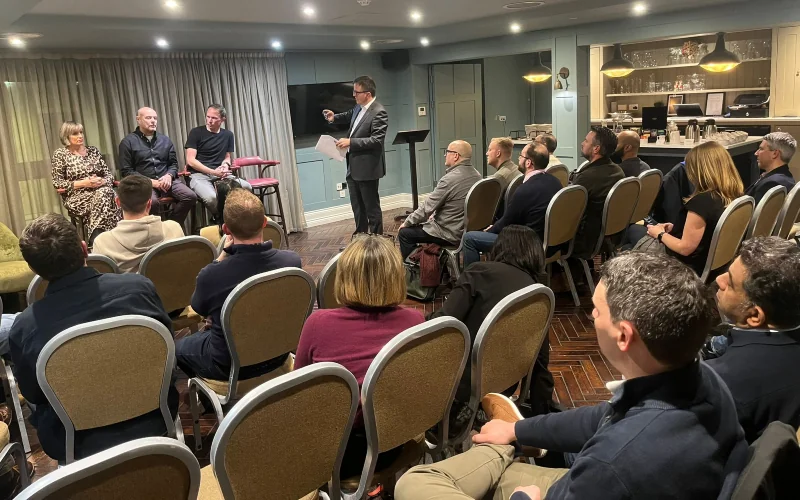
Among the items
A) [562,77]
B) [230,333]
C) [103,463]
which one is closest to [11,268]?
[230,333]

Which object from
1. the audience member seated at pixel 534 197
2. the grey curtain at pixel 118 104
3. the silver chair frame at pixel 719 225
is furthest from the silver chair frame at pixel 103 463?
the grey curtain at pixel 118 104

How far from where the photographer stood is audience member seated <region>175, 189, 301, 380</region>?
2604 millimetres

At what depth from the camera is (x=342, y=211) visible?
916 cm

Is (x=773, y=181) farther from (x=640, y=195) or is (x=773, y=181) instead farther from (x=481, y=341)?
(x=481, y=341)

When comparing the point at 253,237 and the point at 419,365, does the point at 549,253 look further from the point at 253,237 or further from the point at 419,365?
the point at 419,365

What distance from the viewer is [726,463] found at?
3.92 ft

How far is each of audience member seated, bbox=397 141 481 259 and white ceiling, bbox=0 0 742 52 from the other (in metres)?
1.43

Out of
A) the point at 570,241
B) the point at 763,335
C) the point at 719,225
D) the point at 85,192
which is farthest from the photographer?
the point at 85,192

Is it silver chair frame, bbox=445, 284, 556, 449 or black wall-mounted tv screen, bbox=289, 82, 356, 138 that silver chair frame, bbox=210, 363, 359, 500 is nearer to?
silver chair frame, bbox=445, 284, 556, 449

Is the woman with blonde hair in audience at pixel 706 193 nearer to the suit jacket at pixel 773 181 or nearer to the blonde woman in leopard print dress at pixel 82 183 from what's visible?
the suit jacket at pixel 773 181

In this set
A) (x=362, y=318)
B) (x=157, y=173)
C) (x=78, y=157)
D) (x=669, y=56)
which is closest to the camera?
Answer: (x=362, y=318)

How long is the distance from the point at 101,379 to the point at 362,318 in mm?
896

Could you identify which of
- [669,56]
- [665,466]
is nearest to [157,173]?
[665,466]

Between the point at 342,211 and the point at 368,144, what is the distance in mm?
3188
